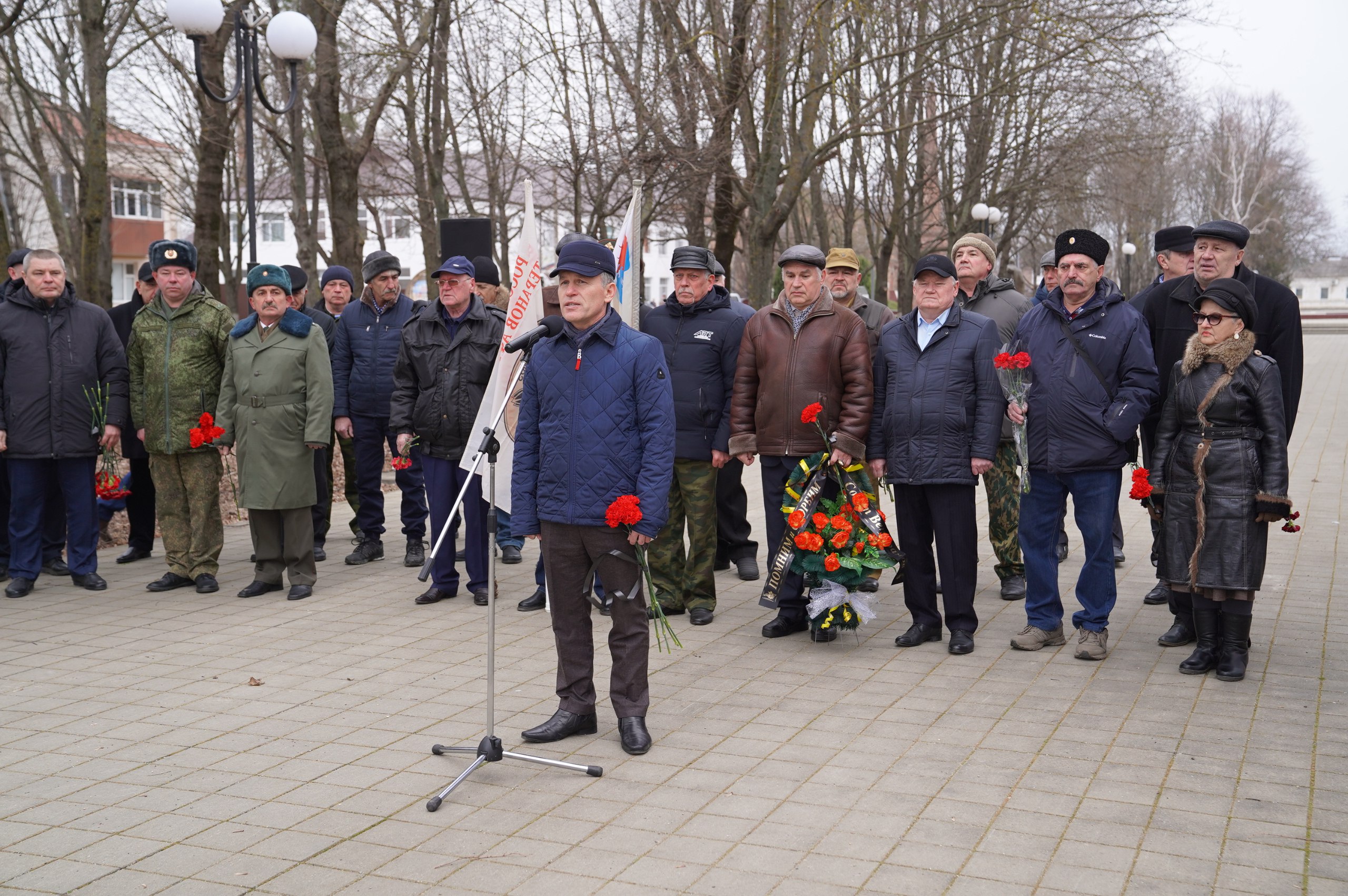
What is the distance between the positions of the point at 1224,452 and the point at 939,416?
1432mm

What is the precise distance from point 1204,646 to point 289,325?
612cm

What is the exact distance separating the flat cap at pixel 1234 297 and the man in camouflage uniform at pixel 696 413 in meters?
2.81

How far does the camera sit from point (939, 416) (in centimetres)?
692

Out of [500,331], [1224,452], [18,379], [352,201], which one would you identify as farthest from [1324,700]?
[352,201]

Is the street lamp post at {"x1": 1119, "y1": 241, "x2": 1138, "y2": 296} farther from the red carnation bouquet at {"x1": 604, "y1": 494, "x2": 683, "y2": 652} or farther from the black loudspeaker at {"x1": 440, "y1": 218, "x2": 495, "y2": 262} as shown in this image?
the red carnation bouquet at {"x1": 604, "y1": 494, "x2": 683, "y2": 652}

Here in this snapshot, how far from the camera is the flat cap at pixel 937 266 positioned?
6.93 meters

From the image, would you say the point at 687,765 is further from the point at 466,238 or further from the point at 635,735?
the point at 466,238

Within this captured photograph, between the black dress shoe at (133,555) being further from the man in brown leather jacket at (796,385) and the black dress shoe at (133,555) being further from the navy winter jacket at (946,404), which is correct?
the navy winter jacket at (946,404)

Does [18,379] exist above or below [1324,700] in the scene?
above

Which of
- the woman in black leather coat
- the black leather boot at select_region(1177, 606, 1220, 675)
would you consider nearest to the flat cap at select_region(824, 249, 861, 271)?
the woman in black leather coat

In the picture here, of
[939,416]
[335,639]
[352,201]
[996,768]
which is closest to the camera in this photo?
[996,768]

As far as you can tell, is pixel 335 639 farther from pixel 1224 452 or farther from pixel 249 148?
pixel 249 148

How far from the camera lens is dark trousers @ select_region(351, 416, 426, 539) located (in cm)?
984

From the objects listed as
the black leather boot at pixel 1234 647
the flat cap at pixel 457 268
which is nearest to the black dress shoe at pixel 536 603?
the flat cap at pixel 457 268
